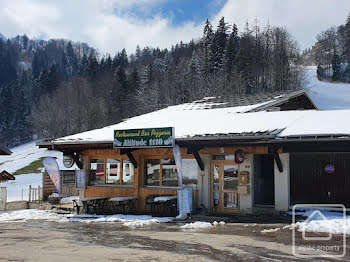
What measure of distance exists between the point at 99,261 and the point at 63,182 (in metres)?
16.8

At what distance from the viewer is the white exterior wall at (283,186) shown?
44.4ft

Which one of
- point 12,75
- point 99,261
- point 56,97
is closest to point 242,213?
point 99,261

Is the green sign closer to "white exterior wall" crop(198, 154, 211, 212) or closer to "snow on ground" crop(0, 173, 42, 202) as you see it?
"white exterior wall" crop(198, 154, 211, 212)

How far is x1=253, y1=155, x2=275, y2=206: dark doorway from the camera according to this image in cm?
1518

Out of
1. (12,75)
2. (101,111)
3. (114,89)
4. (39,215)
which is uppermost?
(12,75)

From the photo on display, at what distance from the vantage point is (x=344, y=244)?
8984 mm

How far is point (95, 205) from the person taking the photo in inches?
643

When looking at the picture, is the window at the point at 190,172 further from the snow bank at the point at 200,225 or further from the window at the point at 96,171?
the window at the point at 96,171

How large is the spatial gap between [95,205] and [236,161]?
614 cm

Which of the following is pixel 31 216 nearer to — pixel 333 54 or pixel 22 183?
pixel 22 183

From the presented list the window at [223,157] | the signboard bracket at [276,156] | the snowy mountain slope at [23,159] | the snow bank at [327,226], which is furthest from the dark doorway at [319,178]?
the snowy mountain slope at [23,159]

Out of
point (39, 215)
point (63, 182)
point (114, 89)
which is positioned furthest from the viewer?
point (114, 89)

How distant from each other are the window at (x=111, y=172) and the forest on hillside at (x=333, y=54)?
225 feet

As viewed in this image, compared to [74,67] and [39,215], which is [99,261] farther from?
[74,67]
